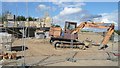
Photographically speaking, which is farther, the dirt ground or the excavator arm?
the excavator arm

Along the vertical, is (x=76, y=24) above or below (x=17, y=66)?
above

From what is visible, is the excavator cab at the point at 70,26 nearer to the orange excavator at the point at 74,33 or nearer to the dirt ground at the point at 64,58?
the orange excavator at the point at 74,33

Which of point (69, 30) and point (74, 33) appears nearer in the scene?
point (74, 33)

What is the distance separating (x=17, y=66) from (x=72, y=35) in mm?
15505

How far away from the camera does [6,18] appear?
180 ft

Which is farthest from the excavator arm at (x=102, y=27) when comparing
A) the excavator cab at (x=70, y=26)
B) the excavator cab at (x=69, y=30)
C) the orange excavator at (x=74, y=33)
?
the excavator cab at (x=70, y=26)

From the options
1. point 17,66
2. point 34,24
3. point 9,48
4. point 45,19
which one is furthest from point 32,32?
point 17,66

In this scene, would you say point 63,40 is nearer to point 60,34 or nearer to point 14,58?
point 60,34

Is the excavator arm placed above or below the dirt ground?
above

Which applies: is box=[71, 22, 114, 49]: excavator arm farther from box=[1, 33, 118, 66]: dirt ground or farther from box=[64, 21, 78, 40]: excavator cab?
box=[1, 33, 118, 66]: dirt ground

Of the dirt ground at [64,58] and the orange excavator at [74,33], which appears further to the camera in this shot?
the orange excavator at [74,33]

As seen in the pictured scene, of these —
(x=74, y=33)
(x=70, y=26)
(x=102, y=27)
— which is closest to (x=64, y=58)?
(x=74, y=33)

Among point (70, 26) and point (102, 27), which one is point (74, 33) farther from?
point (102, 27)

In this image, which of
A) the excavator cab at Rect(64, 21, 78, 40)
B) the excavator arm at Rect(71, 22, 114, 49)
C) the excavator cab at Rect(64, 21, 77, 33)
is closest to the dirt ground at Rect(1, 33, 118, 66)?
the excavator cab at Rect(64, 21, 78, 40)
